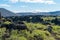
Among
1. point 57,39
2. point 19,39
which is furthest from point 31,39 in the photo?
point 57,39

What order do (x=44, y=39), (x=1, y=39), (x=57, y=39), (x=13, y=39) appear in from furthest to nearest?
(x=57, y=39) → (x=44, y=39) → (x=1, y=39) → (x=13, y=39)

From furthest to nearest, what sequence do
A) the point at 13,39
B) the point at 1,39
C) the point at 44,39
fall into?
the point at 44,39 < the point at 1,39 < the point at 13,39

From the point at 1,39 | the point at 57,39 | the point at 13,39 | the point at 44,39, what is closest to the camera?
the point at 13,39

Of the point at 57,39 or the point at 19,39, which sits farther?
the point at 57,39

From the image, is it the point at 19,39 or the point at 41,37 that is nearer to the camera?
the point at 19,39

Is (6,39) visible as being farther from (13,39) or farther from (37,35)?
(37,35)

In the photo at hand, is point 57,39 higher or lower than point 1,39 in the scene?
Result: lower

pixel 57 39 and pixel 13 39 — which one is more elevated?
pixel 13 39

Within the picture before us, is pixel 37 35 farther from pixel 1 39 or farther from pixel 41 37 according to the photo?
pixel 1 39

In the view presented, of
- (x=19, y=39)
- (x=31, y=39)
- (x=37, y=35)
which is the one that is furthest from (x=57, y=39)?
(x=19, y=39)
